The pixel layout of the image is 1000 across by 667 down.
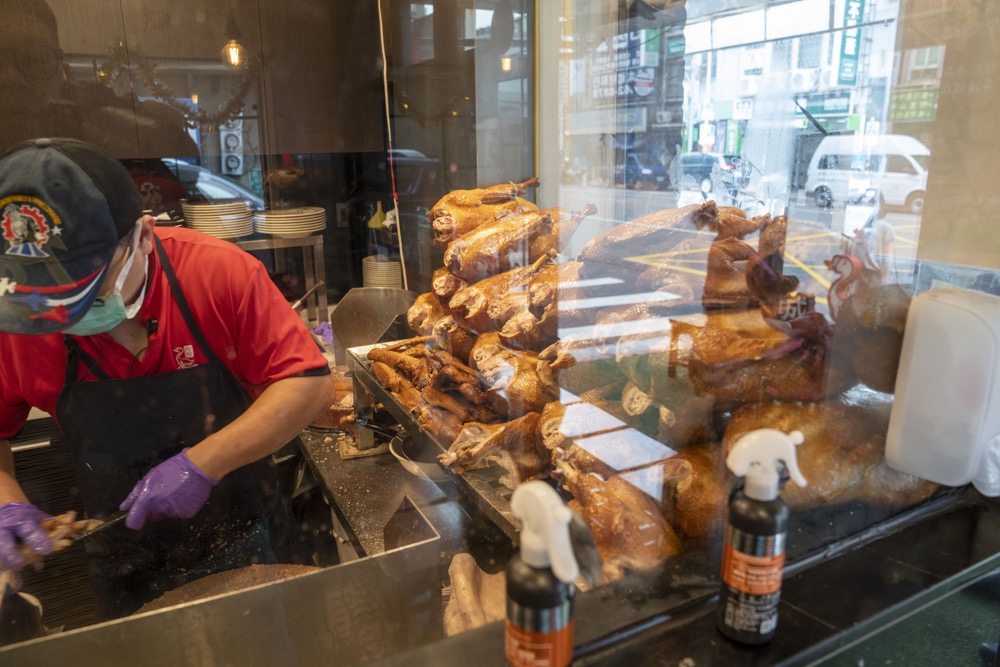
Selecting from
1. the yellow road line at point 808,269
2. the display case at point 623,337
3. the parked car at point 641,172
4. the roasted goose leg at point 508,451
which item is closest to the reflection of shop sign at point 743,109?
the display case at point 623,337

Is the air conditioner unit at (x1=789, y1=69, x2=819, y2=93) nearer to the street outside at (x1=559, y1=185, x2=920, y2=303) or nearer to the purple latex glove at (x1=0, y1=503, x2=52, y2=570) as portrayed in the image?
the street outside at (x1=559, y1=185, x2=920, y2=303)

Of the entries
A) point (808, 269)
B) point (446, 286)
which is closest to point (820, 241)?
point (808, 269)

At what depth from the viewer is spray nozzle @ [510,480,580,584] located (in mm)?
470

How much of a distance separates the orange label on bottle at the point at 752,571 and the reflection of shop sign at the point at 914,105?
78 cm

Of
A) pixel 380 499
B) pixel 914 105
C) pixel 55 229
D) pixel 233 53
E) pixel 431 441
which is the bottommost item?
pixel 380 499

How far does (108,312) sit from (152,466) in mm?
262

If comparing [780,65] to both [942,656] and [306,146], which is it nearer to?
[306,146]

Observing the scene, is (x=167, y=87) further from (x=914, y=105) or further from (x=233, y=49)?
(x=914, y=105)

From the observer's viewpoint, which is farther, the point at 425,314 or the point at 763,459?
the point at 425,314

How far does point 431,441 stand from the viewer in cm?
120

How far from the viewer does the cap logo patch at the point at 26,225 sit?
2.12 feet

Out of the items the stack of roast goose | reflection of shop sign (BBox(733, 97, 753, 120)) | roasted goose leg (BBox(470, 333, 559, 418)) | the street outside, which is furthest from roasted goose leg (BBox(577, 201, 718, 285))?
reflection of shop sign (BBox(733, 97, 753, 120))

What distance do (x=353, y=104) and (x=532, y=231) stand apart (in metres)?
0.49

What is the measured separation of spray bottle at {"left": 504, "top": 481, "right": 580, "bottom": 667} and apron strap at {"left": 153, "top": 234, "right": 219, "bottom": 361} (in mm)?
758
